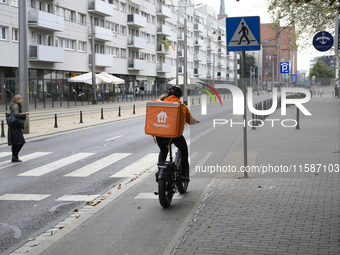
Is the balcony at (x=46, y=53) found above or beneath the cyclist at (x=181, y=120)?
above

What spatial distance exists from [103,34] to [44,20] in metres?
11.8

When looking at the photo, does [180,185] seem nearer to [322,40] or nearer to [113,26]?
[322,40]

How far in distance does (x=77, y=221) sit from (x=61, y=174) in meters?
4.02

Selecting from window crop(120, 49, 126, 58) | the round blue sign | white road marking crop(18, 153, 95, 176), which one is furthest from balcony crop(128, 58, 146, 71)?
the round blue sign

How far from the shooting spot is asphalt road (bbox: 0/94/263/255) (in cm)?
553

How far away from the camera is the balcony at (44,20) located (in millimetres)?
40312

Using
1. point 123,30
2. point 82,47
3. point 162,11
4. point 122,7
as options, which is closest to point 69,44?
point 82,47

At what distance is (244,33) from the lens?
8516 mm

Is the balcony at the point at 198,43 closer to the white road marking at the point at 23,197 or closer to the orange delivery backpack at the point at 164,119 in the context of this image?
the white road marking at the point at 23,197

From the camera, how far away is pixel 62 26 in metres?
44.0

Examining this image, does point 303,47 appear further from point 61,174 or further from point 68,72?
point 68,72

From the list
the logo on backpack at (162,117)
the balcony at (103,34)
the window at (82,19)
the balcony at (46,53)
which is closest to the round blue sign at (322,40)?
the logo on backpack at (162,117)

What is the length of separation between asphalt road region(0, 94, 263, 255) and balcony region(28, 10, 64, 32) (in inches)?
1040

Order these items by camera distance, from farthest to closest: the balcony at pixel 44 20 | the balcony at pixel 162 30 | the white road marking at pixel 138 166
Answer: the balcony at pixel 162 30, the balcony at pixel 44 20, the white road marking at pixel 138 166
